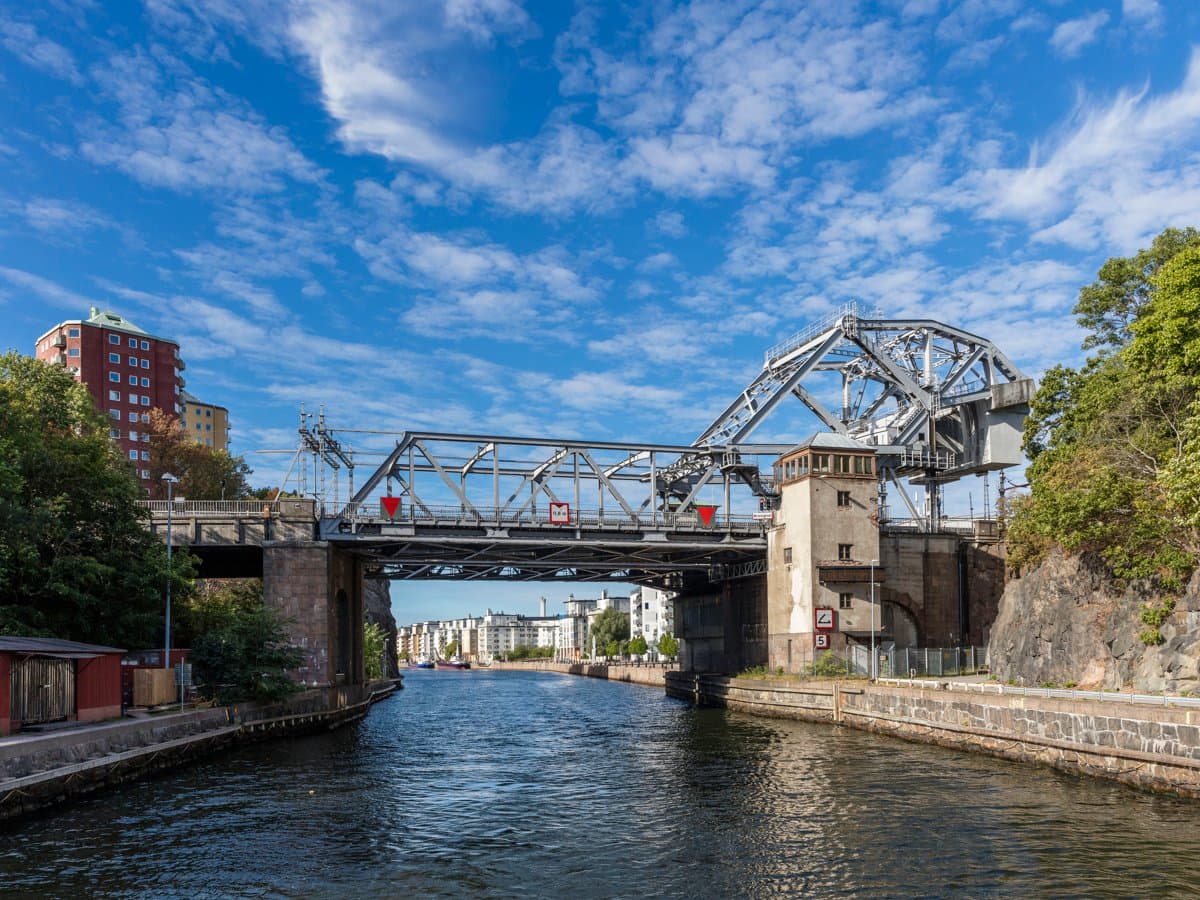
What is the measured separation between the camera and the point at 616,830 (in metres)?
29.0

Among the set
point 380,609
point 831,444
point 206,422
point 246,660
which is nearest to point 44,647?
point 246,660

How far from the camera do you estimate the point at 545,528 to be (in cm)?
7469

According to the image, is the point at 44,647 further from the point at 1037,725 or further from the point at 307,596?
the point at 1037,725

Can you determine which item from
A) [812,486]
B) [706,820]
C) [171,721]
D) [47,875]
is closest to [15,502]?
[171,721]

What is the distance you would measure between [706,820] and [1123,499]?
3076 cm

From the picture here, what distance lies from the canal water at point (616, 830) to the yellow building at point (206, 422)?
493 feet

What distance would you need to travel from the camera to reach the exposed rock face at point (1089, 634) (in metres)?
43.7

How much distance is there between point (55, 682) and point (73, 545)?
16.1m

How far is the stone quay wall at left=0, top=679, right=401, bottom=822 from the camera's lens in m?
30.1

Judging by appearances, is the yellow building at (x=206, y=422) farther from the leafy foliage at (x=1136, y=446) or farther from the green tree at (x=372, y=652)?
the leafy foliage at (x=1136, y=446)

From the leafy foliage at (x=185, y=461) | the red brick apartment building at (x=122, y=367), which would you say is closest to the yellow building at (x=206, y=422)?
the red brick apartment building at (x=122, y=367)

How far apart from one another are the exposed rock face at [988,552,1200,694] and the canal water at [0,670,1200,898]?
10.2m

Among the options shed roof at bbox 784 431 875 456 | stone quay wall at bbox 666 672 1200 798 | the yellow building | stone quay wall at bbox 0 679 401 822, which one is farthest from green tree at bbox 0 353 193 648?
the yellow building

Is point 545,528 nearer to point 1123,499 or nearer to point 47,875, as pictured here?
point 1123,499
